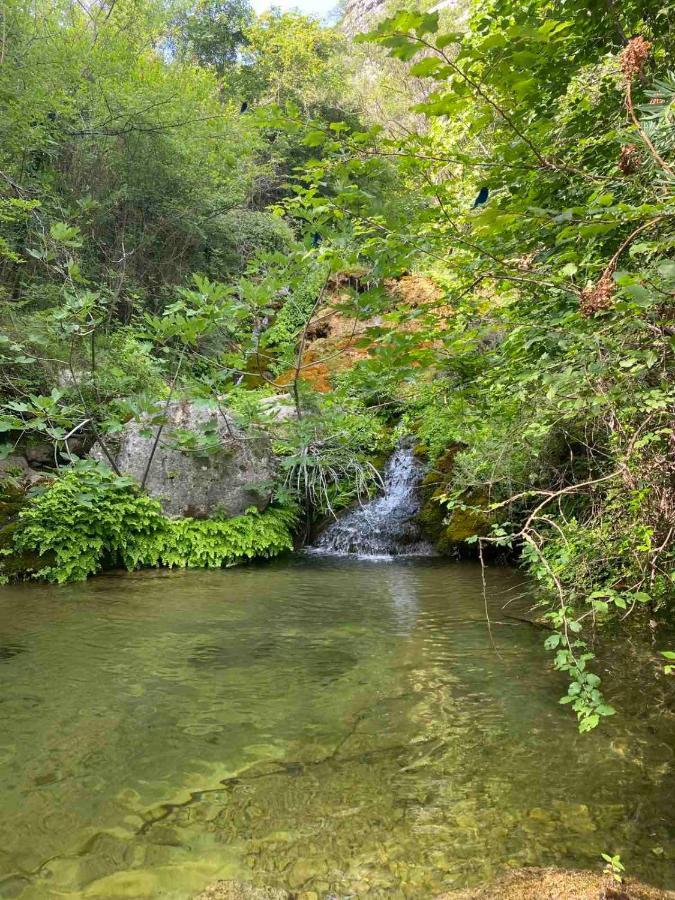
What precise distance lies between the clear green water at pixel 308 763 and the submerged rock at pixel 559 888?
8 centimetres

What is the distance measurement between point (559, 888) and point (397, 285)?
1437 cm

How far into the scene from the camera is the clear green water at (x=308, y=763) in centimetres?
231

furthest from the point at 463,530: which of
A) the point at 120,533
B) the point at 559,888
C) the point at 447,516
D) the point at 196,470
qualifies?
the point at 559,888

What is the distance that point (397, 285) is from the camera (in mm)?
15055

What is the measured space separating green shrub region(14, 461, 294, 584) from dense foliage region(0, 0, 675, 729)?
0.04 metres

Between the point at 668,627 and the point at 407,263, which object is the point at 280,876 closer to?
the point at 407,263

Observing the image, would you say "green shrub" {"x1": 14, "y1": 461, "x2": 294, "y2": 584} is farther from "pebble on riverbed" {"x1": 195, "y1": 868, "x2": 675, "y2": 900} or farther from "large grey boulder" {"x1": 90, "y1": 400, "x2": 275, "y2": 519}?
"pebble on riverbed" {"x1": 195, "y1": 868, "x2": 675, "y2": 900}

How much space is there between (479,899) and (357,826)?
0.64 metres

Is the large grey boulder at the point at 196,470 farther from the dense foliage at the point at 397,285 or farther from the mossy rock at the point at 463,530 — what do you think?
the mossy rock at the point at 463,530

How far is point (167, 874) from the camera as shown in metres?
2.26

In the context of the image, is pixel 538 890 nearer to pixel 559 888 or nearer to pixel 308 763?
pixel 559 888

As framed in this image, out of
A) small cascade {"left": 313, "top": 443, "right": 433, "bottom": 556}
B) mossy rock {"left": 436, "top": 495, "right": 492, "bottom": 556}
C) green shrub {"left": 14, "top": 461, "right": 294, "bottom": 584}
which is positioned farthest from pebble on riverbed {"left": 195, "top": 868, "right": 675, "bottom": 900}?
small cascade {"left": 313, "top": 443, "right": 433, "bottom": 556}

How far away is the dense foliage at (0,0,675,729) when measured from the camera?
238 cm

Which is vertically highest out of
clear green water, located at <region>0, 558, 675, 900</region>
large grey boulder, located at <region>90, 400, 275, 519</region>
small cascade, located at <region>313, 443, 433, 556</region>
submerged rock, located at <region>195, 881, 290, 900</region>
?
large grey boulder, located at <region>90, 400, 275, 519</region>
